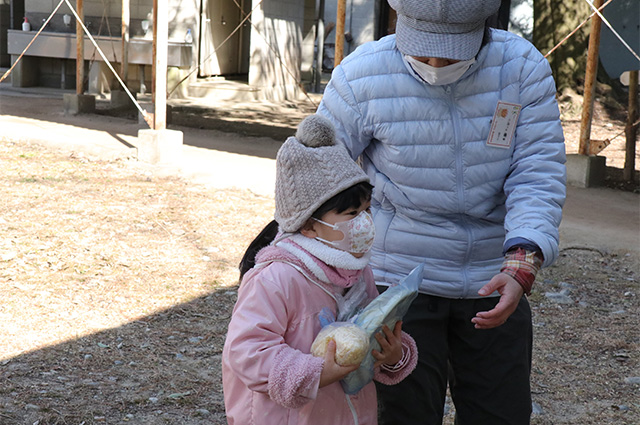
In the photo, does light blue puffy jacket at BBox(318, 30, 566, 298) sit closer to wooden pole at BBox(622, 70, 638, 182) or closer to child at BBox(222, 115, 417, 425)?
child at BBox(222, 115, 417, 425)

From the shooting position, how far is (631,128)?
8.58 m

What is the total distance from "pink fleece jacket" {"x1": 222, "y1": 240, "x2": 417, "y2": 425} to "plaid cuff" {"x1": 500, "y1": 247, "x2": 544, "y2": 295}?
13.4 inches

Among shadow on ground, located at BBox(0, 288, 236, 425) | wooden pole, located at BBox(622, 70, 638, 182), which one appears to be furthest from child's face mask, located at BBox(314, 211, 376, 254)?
wooden pole, located at BBox(622, 70, 638, 182)

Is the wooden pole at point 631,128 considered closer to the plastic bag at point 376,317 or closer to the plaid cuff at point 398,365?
the plaid cuff at point 398,365

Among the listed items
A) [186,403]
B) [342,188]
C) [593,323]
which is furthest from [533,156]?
[593,323]

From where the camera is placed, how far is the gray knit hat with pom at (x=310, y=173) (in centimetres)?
198

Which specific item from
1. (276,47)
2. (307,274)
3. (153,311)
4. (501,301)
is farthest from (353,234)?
(276,47)

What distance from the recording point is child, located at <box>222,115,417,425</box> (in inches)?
75.2

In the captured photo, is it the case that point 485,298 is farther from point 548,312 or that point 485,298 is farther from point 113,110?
point 113,110

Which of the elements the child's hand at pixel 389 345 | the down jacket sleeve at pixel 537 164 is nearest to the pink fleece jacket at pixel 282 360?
the child's hand at pixel 389 345

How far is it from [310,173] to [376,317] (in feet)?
1.26

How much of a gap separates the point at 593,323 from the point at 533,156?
3.04 m

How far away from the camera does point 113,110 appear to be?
1341cm

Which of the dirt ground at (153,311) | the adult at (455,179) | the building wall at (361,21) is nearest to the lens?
the adult at (455,179)
